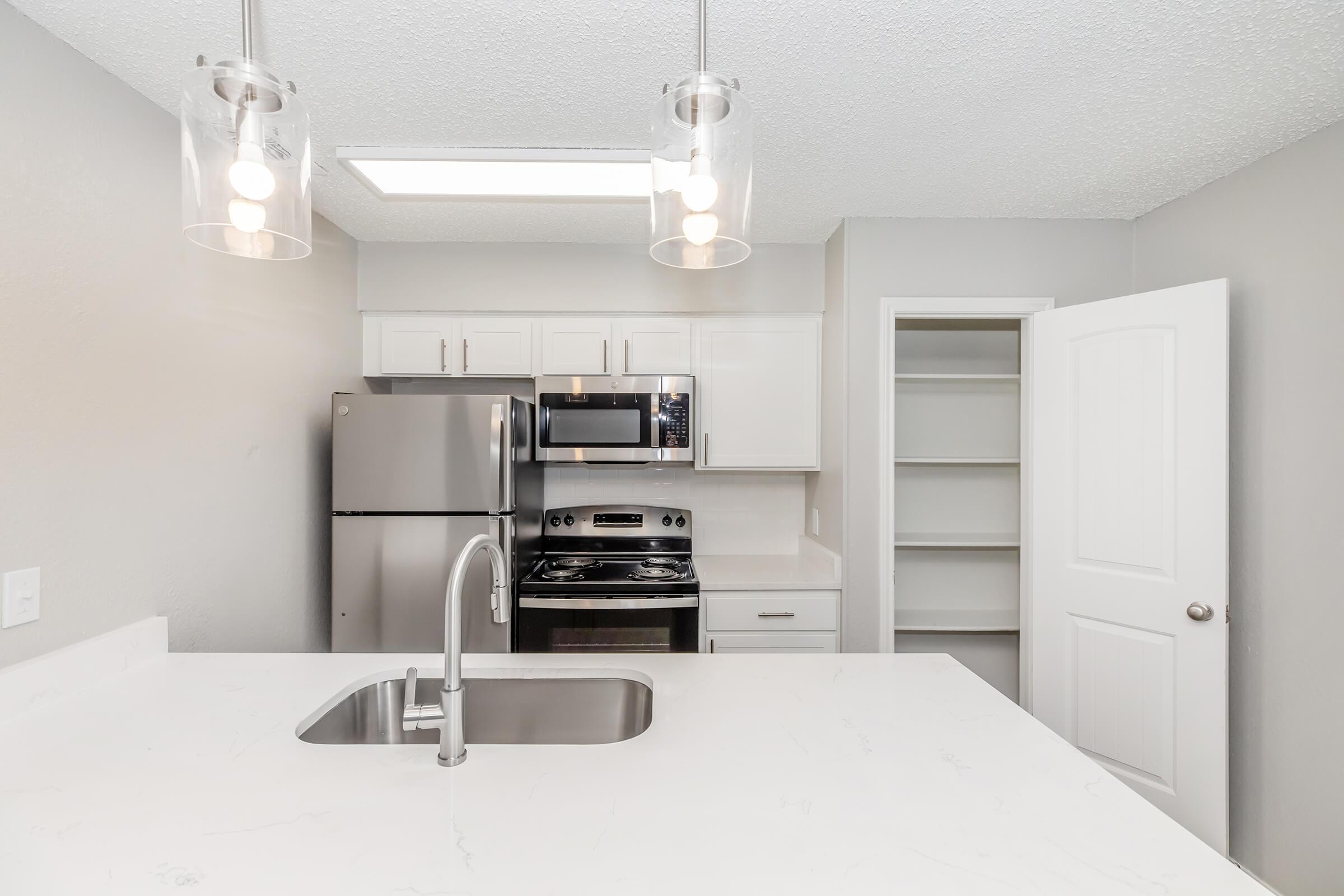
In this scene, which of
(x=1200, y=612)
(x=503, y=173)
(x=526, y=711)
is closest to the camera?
(x=526, y=711)

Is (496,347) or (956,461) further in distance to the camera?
(496,347)

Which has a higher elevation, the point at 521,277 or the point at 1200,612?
the point at 521,277

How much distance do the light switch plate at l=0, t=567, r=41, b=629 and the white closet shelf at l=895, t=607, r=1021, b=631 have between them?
9.09 ft

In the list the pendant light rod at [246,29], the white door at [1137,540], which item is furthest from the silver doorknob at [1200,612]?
the pendant light rod at [246,29]

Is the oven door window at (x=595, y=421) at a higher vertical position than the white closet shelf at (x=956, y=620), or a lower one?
higher

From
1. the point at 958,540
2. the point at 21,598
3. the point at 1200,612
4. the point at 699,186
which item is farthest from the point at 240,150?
the point at 958,540

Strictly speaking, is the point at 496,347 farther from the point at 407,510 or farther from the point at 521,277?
the point at 407,510

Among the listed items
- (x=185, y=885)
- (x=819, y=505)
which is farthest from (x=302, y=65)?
(x=819, y=505)

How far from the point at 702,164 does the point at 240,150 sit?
0.67 metres

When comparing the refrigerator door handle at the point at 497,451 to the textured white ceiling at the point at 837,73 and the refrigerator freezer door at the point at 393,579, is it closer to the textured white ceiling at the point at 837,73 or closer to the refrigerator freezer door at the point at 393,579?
the refrigerator freezer door at the point at 393,579

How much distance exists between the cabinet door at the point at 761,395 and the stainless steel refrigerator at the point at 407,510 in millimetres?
1004

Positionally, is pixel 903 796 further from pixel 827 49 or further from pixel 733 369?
pixel 733 369

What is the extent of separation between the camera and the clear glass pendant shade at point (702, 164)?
93 centimetres

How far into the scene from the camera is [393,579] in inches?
97.3
